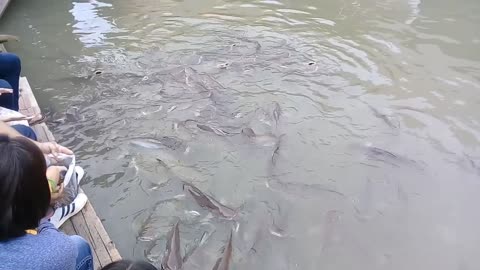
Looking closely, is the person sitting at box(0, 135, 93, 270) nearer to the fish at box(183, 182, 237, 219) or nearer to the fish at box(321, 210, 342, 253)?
the fish at box(183, 182, 237, 219)

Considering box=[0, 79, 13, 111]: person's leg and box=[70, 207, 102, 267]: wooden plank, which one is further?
box=[0, 79, 13, 111]: person's leg

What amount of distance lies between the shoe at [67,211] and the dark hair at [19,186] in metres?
1.00

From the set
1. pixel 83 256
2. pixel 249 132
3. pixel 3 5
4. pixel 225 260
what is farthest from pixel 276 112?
pixel 3 5

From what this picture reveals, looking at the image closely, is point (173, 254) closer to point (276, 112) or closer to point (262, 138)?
point (262, 138)

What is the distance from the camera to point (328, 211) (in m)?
3.39

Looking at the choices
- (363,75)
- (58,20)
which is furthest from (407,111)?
(58,20)

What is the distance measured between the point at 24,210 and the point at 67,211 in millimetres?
1174

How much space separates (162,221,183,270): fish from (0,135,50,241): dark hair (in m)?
1.29

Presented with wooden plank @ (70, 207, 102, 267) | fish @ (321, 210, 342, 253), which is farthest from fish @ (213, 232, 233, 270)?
wooden plank @ (70, 207, 102, 267)

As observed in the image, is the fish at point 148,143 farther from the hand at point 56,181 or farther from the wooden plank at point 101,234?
the hand at point 56,181

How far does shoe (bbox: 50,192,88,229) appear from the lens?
268cm

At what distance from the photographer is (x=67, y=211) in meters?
2.78

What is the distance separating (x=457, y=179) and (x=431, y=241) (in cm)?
77

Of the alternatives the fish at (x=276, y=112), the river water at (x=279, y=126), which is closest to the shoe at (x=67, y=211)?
the river water at (x=279, y=126)
